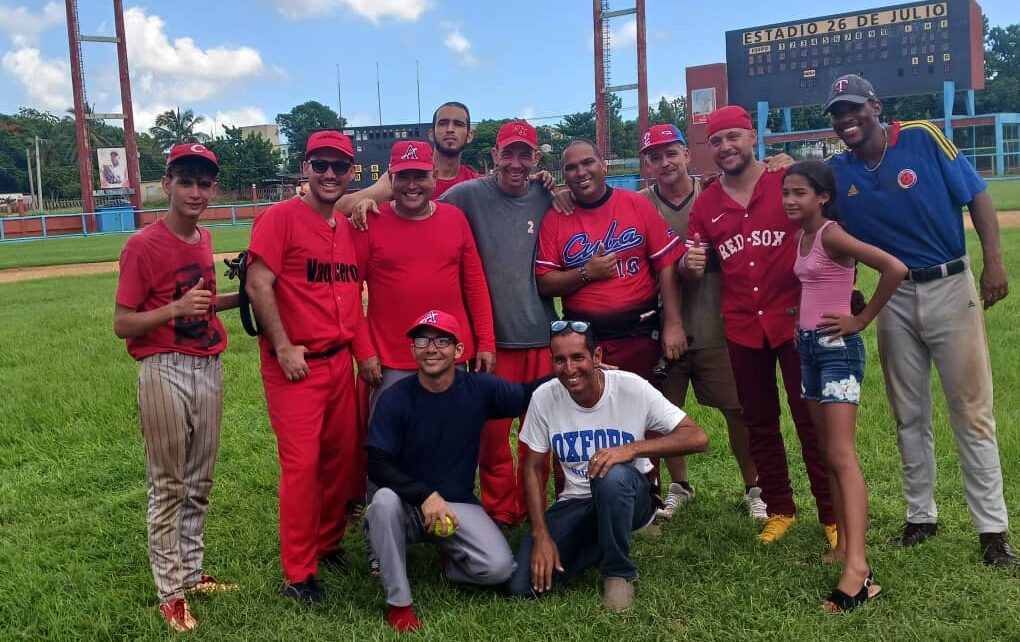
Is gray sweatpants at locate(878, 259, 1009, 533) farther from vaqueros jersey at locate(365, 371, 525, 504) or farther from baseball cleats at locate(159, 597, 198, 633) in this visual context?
baseball cleats at locate(159, 597, 198, 633)

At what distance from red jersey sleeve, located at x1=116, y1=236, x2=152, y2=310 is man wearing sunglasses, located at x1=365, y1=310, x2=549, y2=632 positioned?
1.21m

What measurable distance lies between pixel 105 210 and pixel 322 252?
39.7 metres

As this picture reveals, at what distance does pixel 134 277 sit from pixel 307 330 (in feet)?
2.76

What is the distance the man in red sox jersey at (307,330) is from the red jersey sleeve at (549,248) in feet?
3.54

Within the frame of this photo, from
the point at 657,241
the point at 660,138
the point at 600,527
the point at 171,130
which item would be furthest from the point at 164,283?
the point at 171,130

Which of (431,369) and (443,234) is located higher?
(443,234)

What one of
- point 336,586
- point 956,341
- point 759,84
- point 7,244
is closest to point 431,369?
point 336,586

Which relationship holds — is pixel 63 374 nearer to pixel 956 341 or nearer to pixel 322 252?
pixel 322 252

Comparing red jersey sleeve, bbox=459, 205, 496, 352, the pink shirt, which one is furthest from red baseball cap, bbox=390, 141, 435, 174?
the pink shirt

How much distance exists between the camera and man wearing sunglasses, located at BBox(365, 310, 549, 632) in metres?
4.06

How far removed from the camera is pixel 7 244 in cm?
3262

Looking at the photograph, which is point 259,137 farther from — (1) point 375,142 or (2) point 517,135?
(2) point 517,135

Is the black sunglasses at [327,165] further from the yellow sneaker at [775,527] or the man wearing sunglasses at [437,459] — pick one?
the yellow sneaker at [775,527]

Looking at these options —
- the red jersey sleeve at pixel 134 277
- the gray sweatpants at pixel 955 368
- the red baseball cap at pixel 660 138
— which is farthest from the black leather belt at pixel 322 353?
the gray sweatpants at pixel 955 368
